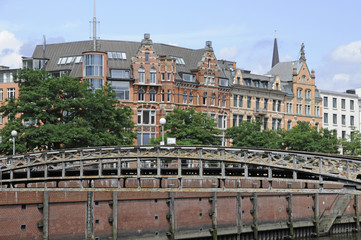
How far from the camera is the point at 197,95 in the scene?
362ft

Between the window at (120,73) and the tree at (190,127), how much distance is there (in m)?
9.28

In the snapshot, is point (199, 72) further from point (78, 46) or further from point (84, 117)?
point (84, 117)

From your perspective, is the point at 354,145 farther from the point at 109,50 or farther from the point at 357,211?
the point at 357,211

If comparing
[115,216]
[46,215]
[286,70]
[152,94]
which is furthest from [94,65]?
[46,215]

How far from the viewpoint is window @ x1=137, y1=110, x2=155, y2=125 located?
10425 centimetres

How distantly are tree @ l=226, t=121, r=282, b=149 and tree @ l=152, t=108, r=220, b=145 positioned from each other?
23.8ft

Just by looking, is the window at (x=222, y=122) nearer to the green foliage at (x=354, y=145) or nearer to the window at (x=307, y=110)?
the green foliage at (x=354, y=145)

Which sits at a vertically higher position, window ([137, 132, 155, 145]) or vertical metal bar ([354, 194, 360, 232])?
window ([137, 132, 155, 145])

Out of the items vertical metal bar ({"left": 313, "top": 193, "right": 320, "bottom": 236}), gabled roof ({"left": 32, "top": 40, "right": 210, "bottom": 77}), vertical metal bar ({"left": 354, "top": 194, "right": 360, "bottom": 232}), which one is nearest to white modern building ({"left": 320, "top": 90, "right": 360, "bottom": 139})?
gabled roof ({"left": 32, "top": 40, "right": 210, "bottom": 77})

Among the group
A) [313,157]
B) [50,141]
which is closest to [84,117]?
[50,141]

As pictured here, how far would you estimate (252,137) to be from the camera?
104688mm

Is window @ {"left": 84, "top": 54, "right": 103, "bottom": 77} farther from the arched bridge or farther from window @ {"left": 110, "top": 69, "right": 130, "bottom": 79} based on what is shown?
the arched bridge

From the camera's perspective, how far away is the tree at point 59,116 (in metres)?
77.2

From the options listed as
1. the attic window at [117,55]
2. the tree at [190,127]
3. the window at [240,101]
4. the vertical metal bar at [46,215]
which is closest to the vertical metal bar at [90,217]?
the vertical metal bar at [46,215]
